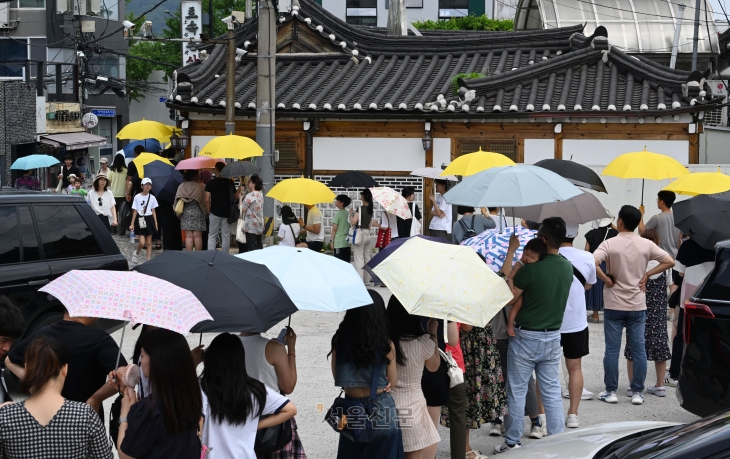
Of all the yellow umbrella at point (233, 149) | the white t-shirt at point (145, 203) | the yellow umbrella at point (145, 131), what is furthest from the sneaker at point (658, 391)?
the yellow umbrella at point (145, 131)

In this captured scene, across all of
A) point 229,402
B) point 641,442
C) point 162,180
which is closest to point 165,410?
point 229,402

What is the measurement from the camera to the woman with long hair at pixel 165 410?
400cm

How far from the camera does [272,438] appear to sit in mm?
4613

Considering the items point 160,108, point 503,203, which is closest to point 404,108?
point 503,203

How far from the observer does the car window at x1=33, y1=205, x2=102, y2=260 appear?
8055mm

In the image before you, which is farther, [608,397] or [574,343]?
[608,397]

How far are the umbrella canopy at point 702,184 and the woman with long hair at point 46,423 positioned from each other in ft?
27.3

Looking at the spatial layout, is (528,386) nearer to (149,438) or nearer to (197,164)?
(149,438)

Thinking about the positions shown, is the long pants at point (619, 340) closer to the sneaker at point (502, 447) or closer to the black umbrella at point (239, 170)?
the sneaker at point (502, 447)

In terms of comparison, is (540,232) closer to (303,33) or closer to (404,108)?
(404,108)

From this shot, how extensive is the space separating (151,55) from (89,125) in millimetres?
23117

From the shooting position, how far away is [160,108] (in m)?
57.6

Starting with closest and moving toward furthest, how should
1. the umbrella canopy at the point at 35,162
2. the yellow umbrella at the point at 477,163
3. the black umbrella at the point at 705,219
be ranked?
the black umbrella at the point at 705,219 < the yellow umbrella at the point at 477,163 < the umbrella canopy at the point at 35,162

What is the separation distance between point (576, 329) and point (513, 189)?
1327 millimetres
